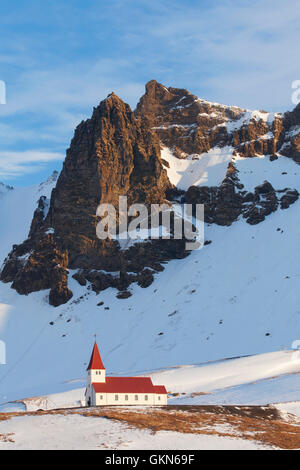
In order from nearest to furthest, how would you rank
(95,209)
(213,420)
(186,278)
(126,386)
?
(213,420) → (126,386) → (186,278) → (95,209)

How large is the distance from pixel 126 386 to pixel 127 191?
3724 inches

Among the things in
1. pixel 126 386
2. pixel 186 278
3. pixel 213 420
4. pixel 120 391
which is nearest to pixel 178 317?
pixel 186 278

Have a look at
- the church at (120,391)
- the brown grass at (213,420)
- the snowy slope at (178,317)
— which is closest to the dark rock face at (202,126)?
the snowy slope at (178,317)

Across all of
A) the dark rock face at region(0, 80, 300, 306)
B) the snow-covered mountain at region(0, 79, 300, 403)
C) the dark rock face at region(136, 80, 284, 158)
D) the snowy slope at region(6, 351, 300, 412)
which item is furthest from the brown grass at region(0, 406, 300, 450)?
the dark rock face at region(136, 80, 284, 158)

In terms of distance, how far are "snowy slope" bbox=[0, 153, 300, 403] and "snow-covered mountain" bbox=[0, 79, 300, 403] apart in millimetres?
237

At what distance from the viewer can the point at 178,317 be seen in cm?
13212

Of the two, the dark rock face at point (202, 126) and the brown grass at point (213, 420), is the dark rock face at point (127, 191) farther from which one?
the brown grass at point (213, 420)

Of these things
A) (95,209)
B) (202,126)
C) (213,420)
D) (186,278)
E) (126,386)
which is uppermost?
(202,126)

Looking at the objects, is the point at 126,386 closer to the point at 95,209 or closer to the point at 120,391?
the point at 120,391

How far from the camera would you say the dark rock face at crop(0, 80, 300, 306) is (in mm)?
151625

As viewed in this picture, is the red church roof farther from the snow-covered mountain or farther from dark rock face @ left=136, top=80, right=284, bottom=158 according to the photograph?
dark rock face @ left=136, top=80, right=284, bottom=158

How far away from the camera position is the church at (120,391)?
69.6m

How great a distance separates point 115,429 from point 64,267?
99.1 m
